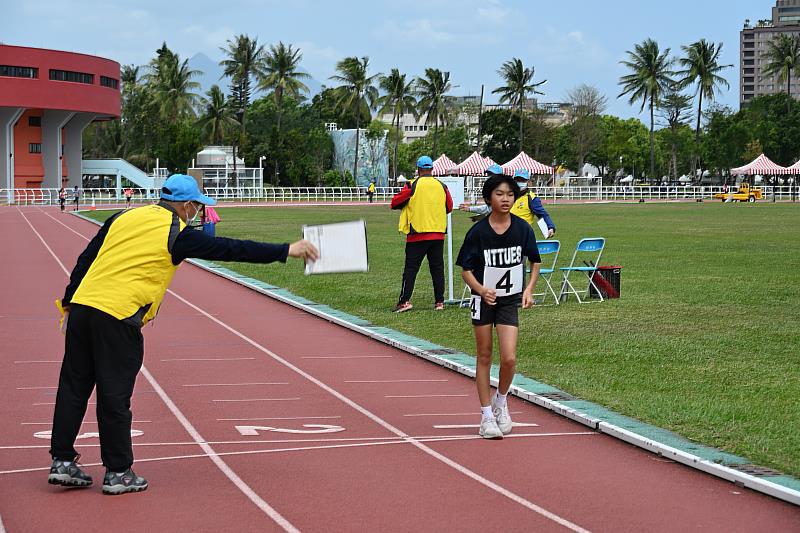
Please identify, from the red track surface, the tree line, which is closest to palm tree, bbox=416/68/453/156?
the tree line

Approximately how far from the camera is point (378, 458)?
23.6 ft

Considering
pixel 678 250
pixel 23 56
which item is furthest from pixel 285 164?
pixel 678 250

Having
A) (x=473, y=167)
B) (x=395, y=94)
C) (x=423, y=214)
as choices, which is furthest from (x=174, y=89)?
(x=423, y=214)

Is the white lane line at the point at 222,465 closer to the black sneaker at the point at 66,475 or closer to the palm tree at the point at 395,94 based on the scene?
the black sneaker at the point at 66,475

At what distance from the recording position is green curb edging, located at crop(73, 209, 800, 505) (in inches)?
256

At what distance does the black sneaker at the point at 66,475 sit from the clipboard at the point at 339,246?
163 cm

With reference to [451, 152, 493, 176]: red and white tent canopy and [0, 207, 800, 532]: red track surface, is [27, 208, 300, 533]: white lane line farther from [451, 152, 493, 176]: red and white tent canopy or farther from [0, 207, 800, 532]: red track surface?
[451, 152, 493, 176]: red and white tent canopy

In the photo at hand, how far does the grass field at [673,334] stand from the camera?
8.26 meters

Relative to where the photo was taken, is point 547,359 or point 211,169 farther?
point 211,169

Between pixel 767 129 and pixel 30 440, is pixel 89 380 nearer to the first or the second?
pixel 30 440

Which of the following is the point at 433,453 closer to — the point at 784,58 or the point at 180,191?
the point at 180,191

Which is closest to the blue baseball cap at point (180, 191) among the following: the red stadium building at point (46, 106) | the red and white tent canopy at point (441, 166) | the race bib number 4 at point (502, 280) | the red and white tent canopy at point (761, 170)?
the race bib number 4 at point (502, 280)

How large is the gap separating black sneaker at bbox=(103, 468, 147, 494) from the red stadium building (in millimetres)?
79301

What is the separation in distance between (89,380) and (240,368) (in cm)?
430
